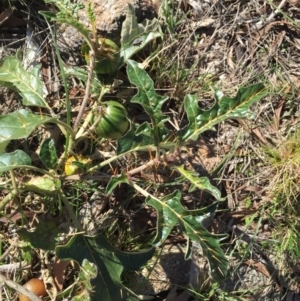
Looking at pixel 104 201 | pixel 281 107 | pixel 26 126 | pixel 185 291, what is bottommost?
pixel 185 291

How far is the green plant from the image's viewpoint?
7.43 feet

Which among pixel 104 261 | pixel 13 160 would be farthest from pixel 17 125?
pixel 104 261

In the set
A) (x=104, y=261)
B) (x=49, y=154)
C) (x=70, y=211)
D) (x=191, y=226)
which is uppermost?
(x=49, y=154)

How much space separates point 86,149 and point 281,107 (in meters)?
0.96

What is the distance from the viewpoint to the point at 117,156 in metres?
2.33

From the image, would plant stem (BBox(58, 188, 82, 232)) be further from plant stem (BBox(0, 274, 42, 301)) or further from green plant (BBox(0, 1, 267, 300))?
plant stem (BBox(0, 274, 42, 301))

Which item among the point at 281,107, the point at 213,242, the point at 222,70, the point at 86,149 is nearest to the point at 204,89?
the point at 222,70

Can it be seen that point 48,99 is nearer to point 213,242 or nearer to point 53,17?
point 53,17

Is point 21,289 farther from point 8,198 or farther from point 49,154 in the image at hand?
point 49,154

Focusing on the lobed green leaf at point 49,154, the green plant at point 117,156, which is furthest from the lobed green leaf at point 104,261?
the lobed green leaf at point 49,154

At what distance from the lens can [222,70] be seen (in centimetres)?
281

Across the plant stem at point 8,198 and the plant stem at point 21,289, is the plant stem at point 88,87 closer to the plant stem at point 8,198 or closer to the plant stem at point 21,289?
the plant stem at point 8,198

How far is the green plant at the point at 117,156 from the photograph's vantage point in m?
2.26

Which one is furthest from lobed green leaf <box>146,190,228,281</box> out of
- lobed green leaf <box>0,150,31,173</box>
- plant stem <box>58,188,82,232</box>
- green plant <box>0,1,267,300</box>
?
lobed green leaf <box>0,150,31,173</box>
